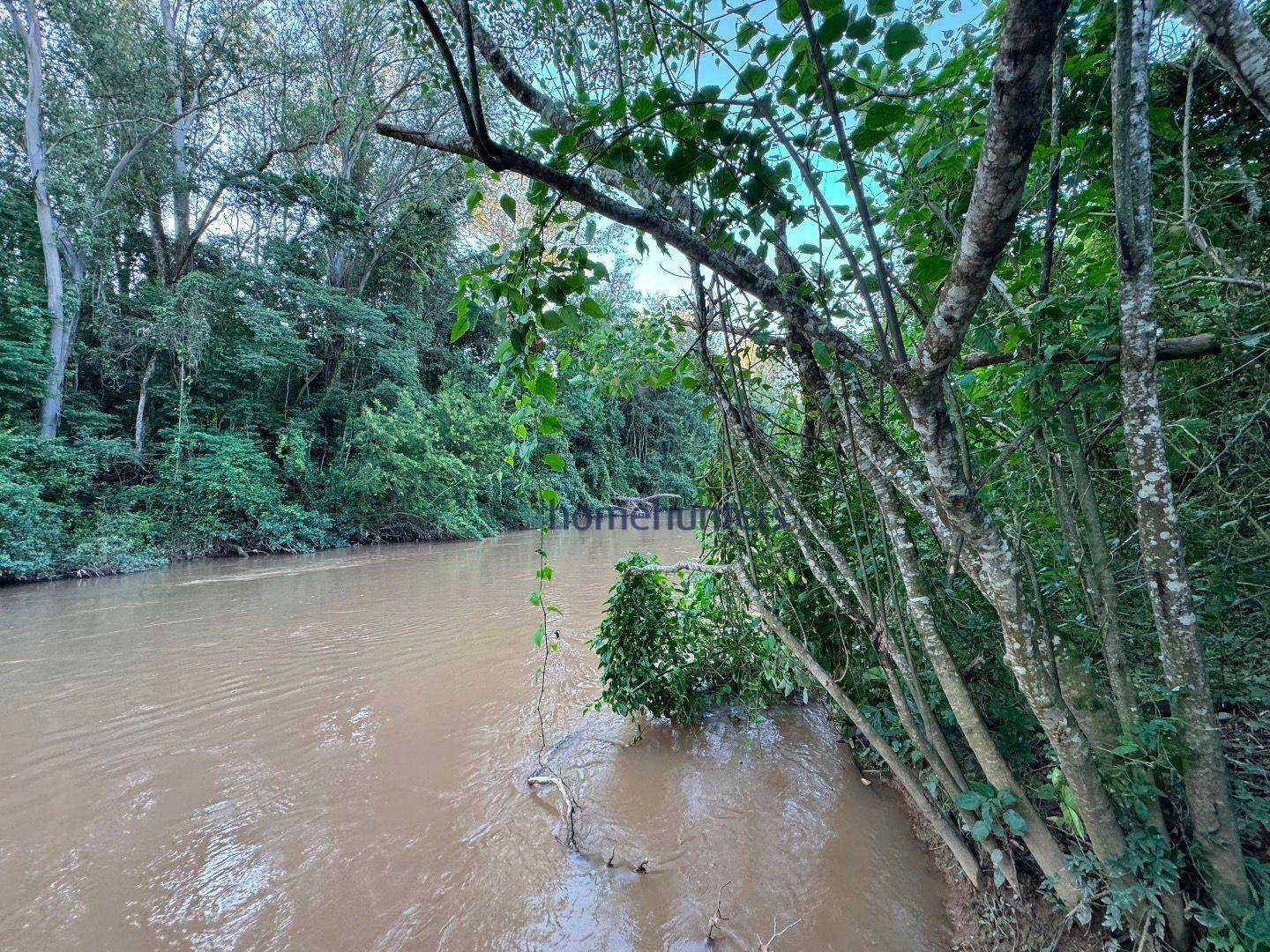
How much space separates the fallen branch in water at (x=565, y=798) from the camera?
2.31 m

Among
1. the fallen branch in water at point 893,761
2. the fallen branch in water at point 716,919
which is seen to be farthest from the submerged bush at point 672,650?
the fallen branch in water at point 716,919

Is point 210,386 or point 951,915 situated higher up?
point 210,386

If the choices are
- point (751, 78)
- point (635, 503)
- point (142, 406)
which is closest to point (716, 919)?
point (751, 78)

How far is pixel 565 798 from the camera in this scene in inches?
97.5

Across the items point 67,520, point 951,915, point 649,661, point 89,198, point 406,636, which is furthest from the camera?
point 89,198

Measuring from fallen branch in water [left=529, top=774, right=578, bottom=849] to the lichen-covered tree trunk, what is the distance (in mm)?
2102

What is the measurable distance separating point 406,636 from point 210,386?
35.7 ft

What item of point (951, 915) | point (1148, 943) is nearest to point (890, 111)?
point (1148, 943)

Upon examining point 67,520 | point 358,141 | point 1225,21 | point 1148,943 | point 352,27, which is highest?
point 352,27

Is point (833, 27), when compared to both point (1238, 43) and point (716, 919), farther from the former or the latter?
point (716, 919)

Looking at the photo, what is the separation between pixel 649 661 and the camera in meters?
3.23

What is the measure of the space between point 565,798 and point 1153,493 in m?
2.53

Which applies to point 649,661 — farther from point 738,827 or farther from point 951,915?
point 951,915

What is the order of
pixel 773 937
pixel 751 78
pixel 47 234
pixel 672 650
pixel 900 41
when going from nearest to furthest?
pixel 900 41
pixel 751 78
pixel 773 937
pixel 672 650
pixel 47 234
